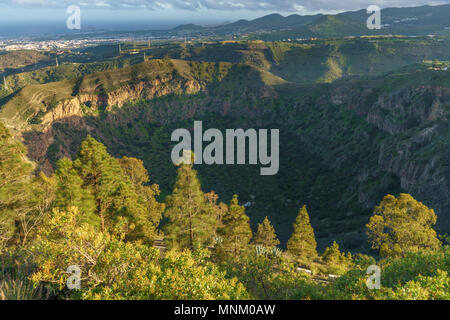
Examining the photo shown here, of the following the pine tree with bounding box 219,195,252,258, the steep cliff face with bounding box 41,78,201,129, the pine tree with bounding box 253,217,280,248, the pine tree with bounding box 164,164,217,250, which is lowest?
the pine tree with bounding box 253,217,280,248

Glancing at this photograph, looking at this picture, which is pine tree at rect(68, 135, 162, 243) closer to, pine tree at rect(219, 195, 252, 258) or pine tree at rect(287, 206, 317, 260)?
pine tree at rect(219, 195, 252, 258)

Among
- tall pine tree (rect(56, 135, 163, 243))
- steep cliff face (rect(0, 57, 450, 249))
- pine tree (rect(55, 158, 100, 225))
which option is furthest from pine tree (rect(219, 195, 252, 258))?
steep cliff face (rect(0, 57, 450, 249))

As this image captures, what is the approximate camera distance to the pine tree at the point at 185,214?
3025cm

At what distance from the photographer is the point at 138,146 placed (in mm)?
128625

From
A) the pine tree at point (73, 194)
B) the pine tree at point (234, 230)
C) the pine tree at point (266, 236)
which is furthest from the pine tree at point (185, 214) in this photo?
the pine tree at point (266, 236)

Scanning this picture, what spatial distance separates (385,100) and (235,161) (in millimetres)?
59106

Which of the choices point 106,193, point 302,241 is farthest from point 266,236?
point 106,193

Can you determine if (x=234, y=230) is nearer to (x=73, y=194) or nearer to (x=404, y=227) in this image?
(x=73, y=194)

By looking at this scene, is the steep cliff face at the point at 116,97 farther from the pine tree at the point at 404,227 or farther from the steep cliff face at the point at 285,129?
the pine tree at the point at 404,227

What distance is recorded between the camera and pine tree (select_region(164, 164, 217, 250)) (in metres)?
30.2

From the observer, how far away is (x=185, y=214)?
30766 millimetres

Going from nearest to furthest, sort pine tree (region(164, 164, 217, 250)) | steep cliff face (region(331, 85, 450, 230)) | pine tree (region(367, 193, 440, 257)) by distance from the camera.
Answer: pine tree (region(164, 164, 217, 250)), pine tree (region(367, 193, 440, 257)), steep cliff face (region(331, 85, 450, 230))
